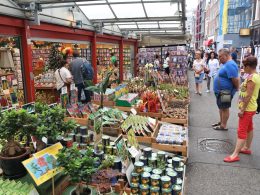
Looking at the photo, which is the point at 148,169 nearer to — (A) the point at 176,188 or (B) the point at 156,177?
(B) the point at 156,177

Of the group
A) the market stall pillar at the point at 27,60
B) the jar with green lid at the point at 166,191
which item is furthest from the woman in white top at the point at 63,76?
the jar with green lid at the point at 166,191

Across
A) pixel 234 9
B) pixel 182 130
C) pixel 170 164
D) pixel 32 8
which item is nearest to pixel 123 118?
pixel 182 130

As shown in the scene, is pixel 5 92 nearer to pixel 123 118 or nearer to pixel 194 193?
pixel 123 118

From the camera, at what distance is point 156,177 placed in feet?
8.16

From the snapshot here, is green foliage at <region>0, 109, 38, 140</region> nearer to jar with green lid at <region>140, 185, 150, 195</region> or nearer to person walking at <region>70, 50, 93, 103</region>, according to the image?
jar with green lid at <region>140, 185, 150, 195</region>

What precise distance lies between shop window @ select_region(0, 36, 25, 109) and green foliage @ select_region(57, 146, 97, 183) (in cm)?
366

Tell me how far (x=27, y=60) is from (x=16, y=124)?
12.2 ft

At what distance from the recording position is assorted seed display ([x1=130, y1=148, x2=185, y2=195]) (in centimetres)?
244

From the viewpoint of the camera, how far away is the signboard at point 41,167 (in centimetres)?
185

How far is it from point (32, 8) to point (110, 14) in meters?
2.70

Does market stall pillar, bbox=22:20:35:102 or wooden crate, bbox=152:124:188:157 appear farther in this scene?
market stall pillar, bbox=22:20:35:102

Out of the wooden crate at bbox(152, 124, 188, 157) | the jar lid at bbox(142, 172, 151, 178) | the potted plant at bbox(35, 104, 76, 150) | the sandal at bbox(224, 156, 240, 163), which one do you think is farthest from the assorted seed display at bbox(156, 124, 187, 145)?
the potted plant at bbox(35, 104, 76, 150)

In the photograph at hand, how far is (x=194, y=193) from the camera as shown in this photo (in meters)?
3.38

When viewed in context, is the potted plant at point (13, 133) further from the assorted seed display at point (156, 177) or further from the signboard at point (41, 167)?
the assorted seed display at point (156, 177)
